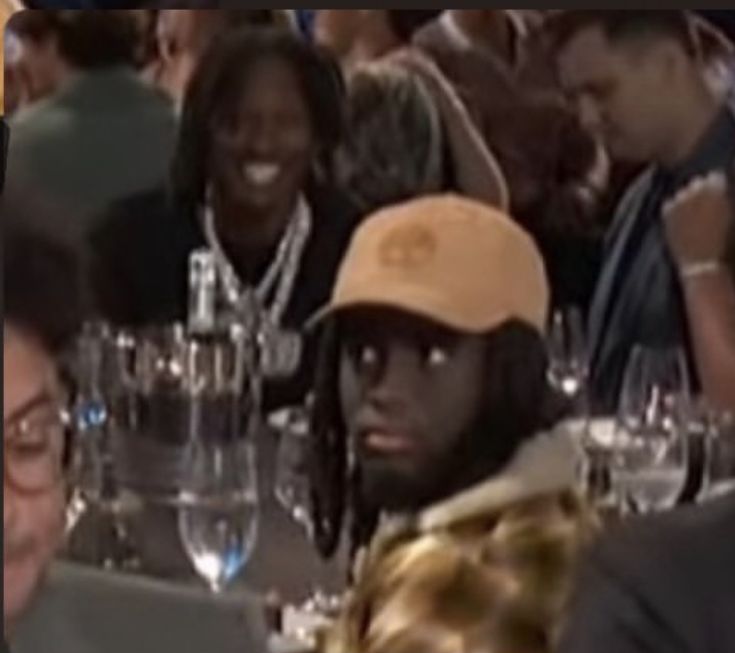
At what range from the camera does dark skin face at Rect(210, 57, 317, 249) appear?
127 cm

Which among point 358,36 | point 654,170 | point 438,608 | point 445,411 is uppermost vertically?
point 358,36

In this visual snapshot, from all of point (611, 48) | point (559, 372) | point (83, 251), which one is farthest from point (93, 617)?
point (611, 48)

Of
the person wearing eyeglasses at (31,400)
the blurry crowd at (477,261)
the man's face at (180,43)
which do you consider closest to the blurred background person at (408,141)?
the blurry crowd at (477,261)

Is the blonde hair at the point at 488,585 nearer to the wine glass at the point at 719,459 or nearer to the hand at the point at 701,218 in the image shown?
the wine glass at the point at 719,459

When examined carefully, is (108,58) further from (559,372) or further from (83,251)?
(559,372)

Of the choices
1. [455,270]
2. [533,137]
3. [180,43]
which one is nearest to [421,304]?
[455,270]

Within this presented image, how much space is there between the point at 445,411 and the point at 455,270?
9cm

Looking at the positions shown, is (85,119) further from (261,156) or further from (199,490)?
(199,490)

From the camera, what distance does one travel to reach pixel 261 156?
1275 millimetres

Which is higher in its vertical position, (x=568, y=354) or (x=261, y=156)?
(x=261, y=156)

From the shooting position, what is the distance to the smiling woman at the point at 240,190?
1.26m

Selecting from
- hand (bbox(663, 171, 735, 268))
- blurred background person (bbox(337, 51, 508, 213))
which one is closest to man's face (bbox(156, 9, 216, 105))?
blurred background person (bbox(337, 51, 508, 213))

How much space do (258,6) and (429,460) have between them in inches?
12.7

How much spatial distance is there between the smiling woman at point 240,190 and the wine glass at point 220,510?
0.09 m
